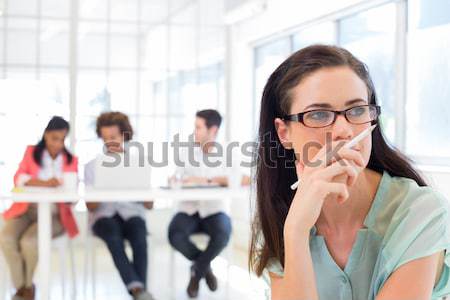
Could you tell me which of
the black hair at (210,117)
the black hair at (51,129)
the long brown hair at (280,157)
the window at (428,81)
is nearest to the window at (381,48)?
the window at (428,81)

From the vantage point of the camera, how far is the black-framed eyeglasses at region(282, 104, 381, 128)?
43.2 inches

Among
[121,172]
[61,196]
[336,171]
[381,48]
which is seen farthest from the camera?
[381,48]

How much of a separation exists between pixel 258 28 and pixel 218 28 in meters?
0.42

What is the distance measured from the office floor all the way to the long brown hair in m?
2.22

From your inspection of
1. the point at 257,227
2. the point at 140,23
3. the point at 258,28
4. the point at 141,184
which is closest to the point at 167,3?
the point at 140,23

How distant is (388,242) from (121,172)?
266 cm

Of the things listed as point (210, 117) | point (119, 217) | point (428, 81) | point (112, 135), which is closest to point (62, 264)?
point (119, 217)

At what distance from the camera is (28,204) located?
3.83 metres

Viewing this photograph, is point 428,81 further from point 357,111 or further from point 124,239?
point 357,111

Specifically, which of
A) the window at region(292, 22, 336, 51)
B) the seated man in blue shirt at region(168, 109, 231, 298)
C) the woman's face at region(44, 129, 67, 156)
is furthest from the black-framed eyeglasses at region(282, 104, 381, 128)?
the window at region(292, 22, 336, 51)

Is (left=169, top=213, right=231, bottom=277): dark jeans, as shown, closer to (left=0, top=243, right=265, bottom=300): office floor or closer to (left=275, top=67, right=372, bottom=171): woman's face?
(left=0, top=243, right=265, bottom=300): office floor

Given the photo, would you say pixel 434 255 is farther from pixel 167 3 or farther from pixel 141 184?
pixel 167 3

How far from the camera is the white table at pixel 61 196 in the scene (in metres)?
3.28

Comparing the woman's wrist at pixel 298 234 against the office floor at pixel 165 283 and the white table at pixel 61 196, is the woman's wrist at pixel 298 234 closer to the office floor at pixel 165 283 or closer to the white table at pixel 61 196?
the white table at pixel 61 196
